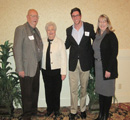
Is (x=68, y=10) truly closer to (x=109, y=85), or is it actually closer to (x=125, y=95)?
(x=109, y=85)

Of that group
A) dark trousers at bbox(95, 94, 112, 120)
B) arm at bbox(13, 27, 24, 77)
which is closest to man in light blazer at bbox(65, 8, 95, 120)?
dark trousers at bbox(95, 94, 112, 120)

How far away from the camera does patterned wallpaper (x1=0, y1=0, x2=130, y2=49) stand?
2.31 m

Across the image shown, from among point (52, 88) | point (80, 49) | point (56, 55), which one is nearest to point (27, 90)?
point (52, 88)

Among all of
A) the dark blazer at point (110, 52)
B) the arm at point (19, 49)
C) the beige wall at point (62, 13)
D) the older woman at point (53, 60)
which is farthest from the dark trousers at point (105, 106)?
the arm at point (19, 49)

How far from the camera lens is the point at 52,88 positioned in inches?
81.0

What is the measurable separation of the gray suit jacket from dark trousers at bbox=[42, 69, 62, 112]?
11.7 inches

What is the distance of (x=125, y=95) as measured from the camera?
8.96 ft

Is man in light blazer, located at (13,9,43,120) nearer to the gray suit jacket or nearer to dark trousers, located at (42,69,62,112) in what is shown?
the gray suit jacket

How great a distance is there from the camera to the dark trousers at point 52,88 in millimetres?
1975

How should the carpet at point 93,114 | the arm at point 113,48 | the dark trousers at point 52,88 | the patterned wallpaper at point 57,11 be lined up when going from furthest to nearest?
the patterned wallpaper at point 57,11 < the carpet at point 93,114 < the dark trousers at point 52,88 < the arm at point 113,48

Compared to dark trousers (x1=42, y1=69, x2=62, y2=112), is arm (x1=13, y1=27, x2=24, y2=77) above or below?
above

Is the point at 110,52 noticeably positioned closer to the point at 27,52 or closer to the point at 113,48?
the point at 113,48

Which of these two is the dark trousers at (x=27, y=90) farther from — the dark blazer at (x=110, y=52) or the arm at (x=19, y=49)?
the dark blazer at (x=110, y=52)

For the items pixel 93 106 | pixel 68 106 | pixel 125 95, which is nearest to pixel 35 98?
pixel 68 106
